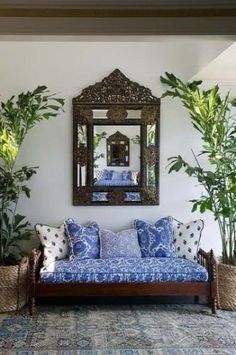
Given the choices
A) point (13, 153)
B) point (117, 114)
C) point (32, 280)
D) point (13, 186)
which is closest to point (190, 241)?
point (117, 114)

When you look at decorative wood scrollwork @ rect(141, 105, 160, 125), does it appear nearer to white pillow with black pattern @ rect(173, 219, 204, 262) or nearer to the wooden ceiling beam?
white pillow with black pattern @ rect(173, 219, 204, 262)

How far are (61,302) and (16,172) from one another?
1522mm

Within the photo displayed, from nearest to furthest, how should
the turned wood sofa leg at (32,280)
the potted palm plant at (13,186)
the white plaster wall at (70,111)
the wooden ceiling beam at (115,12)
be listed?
the wooden ceiling beam at (115,12) → the turned wood sofa leg at (32,280) → the potted palm plant at (13,186) → the white plaster wall at (70,111)

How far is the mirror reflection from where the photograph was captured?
5.10m

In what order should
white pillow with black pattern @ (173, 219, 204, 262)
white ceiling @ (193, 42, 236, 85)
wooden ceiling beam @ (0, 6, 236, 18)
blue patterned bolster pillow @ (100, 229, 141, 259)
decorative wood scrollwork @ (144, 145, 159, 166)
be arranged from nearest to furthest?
wooden ceiling beam @ (0, 6, 236, 18), white ceiling @ (193, 42, 236, 85), blue patterned bolster pillow @ (100, 229, 141, 259), white pillow with black pattern @ (173, 219, 204, 262), decorative wood scrollwork @ (144, 145, 159, 166)

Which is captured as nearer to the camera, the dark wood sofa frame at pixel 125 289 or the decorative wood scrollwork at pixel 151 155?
the dark wood sofa frame at pixel 125 289

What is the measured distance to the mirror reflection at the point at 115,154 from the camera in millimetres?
5098

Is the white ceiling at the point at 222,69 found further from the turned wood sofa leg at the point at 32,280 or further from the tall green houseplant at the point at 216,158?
the turned wood sofa leg at the point at 32,280

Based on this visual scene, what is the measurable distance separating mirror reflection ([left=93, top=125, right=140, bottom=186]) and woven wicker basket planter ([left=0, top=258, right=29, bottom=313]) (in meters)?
1.37

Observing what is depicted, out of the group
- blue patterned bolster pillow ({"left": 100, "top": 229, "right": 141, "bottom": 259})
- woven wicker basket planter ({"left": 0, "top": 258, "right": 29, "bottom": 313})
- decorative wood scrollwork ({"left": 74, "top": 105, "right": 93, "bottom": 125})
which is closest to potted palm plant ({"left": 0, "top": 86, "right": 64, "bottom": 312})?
woven wicker basket planter ({"left": 0, "top": 258, "right": 29, "bottom": 313})

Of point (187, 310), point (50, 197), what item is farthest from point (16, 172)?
point (187, 310)

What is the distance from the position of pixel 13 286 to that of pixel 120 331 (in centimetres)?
124

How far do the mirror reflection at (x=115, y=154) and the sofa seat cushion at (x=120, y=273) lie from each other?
3.73 feet

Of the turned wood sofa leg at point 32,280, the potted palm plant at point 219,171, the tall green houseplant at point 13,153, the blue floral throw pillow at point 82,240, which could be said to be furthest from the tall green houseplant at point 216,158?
the turned wood sofa leg at point 32,280
